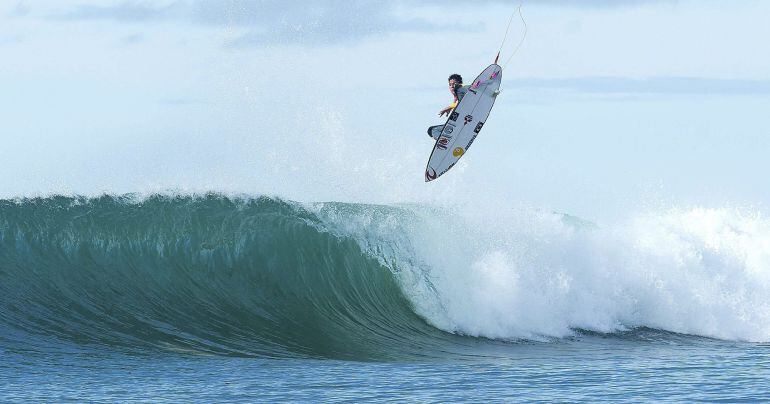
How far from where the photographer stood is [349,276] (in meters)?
12.4

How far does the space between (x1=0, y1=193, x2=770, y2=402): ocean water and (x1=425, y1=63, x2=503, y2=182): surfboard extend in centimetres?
126

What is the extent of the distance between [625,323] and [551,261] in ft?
4.60

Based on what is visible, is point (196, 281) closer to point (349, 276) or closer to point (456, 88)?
point (349, 276)

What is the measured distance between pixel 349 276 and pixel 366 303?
70 centimetres

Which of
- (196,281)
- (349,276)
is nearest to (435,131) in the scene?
(349,276)

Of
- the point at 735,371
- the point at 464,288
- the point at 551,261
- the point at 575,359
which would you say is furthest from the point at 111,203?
the point at 735,371

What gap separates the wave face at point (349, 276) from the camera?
10.4m

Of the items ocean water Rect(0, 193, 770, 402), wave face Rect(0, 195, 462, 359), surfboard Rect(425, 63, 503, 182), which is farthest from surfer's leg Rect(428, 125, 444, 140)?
wave face Rect(0, 195, 462, 359)

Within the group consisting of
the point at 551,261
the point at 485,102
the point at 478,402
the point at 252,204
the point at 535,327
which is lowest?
the point at 478,402

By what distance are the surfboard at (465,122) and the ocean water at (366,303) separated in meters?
1.26

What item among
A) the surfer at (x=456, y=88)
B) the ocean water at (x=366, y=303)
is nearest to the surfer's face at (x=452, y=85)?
the surfer at (x=456, y=88)

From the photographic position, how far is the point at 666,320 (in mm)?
12312

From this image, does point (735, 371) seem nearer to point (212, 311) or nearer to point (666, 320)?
point (666, 320)

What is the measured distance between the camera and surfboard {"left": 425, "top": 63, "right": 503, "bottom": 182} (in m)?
12.4
